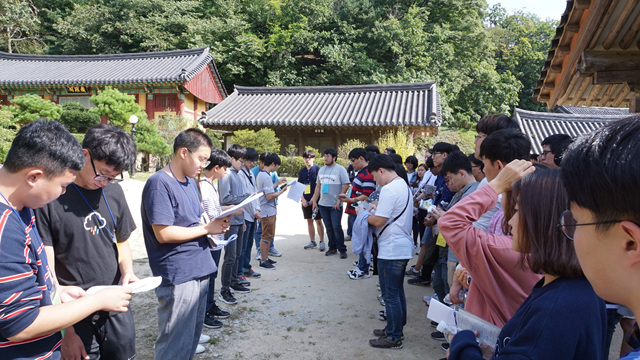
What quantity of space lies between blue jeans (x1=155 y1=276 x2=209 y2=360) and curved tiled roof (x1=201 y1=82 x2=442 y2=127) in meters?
15.4

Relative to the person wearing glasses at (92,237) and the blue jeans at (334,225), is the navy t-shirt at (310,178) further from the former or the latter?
the person wearing glasses at (92,237)

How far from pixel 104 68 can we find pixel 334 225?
2196 cm

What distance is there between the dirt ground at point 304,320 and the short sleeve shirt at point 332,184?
1.13 m

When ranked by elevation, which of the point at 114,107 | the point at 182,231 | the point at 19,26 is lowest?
the point at 182,231

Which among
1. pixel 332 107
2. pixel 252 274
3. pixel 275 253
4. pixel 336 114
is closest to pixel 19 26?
pixel 332 107

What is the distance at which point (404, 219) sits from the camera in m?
3.55

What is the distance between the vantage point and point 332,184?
6621 mm

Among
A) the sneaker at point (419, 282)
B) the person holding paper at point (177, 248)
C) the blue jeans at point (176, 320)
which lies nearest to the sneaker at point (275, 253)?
the sneaker at point (419, 282)

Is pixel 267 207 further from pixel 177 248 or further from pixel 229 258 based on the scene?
pixel 177 248

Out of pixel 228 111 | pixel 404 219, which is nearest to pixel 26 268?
pixel 404 219

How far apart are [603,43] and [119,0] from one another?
2974 centimetres

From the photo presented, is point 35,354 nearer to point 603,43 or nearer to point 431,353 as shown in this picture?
point 431,353

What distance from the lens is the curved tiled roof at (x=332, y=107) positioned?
690 inches

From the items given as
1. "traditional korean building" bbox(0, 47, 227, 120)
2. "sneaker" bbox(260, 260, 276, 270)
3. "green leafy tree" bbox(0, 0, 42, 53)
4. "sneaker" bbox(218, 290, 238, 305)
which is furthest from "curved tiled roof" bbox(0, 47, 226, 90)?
"sneaker" bbox(218, 290, 238, 305)
